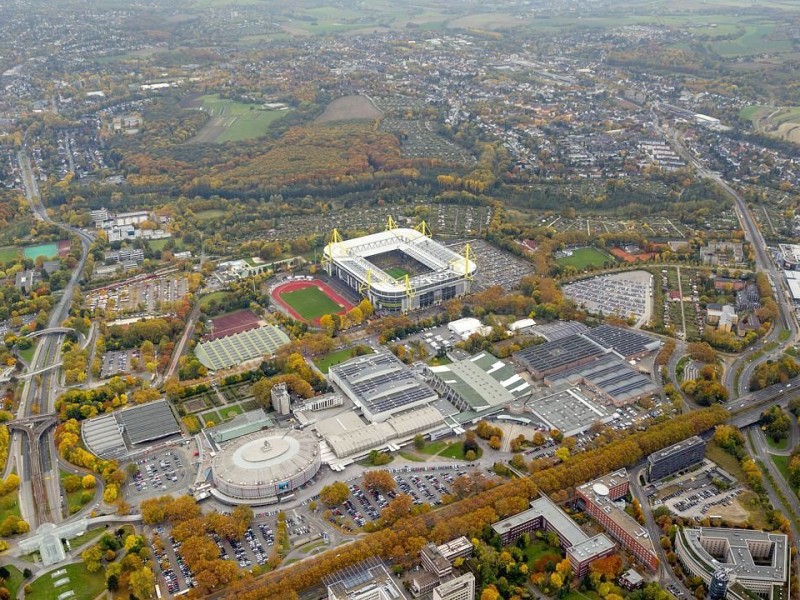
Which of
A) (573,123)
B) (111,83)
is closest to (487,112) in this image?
(573,123)

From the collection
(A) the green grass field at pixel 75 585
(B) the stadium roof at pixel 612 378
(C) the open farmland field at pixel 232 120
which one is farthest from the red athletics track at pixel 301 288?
(C) the open farmland field at pixel 232 120

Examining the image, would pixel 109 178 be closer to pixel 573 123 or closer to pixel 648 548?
pixel 573 123

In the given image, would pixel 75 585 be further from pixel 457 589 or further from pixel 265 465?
pixel 457 589

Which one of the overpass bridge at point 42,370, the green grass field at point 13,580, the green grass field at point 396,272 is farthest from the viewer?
the green grass field at point 396,272

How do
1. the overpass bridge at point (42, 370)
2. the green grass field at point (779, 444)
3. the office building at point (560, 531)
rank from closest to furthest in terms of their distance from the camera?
the office building at point (560, 531)
the green grass field at point (779, 444)
the overpass bridge at point (42, 370)

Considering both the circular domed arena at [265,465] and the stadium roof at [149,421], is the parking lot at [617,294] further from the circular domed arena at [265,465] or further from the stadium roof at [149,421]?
the stadium roof at [149,421]

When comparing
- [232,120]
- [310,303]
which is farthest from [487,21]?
[310,303]

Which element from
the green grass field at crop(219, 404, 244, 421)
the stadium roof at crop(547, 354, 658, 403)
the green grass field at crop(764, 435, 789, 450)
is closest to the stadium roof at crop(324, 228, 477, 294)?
the stadium roof at crop(547, 354, 658, 403)

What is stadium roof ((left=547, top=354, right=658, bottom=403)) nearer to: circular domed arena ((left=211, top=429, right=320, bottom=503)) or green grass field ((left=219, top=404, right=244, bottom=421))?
circular domed arena ((left=211, top=429, right=320, bottom=503))
